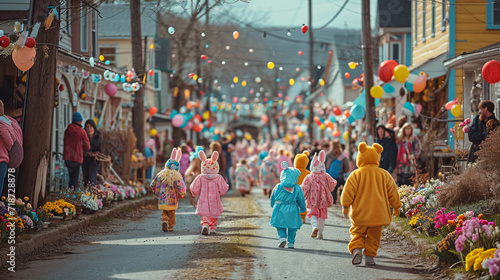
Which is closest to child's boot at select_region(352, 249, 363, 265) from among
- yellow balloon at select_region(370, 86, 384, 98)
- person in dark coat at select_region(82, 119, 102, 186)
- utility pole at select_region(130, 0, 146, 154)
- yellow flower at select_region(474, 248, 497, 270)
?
yellow flower at select_region(474, 248, 497, 270)

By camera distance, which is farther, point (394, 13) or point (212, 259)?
point (394, 13)

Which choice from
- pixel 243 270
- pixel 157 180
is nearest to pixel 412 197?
pixel 157 180

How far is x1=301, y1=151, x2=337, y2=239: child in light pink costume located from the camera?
12969 millimetres

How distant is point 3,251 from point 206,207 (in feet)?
14.1

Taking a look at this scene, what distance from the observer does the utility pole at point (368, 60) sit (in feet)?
65.4

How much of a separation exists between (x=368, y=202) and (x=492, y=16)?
567 inches

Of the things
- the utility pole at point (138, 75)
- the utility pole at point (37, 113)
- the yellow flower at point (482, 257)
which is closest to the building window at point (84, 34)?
the utility pole at point (138, 75)

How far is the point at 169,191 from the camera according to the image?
1374cm

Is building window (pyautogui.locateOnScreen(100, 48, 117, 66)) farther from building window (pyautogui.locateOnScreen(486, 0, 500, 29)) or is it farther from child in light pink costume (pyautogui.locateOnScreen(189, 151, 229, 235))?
child in light pink costume (pyautogui.locateOnScreen(189, 151, 229, 235))

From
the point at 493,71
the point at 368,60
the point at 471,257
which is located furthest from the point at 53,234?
the point at 368,60

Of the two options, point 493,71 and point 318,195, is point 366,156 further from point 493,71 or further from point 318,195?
point 493,71

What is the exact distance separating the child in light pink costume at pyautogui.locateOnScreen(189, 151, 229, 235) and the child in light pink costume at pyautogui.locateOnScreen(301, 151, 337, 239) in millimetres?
1545

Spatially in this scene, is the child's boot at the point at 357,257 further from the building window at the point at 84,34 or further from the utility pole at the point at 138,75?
the building window at the point at 84,34

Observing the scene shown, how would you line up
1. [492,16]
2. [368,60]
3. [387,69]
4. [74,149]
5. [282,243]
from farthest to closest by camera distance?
[492,16] → [368,60] → [387,69] → [74,149] → [282,243]
